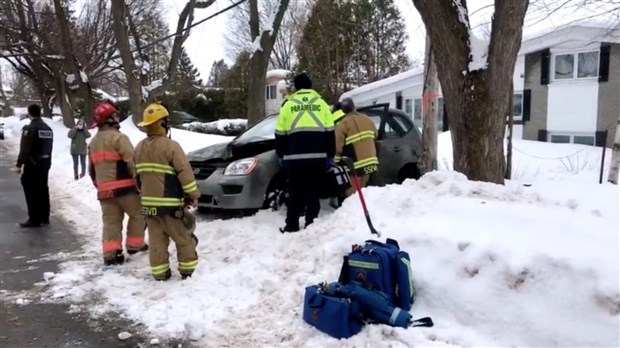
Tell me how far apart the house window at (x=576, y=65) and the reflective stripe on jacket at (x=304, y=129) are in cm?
1868

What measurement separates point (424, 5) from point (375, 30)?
106 ft

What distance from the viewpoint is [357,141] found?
23.6 ft

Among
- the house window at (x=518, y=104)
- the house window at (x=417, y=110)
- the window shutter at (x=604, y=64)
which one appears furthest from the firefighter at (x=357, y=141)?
the house window at (x=417, y=110)

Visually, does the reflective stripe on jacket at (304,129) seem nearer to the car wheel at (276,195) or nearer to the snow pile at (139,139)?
the car wheel at (276,195)

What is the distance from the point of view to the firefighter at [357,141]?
7.22 metres

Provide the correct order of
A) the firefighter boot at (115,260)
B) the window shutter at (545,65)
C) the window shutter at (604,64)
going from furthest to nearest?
the window shutter at (545,65)
the window shutter at (604,64)
the firefighter boot at (115,260)

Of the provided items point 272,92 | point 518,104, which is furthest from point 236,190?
point 272,92

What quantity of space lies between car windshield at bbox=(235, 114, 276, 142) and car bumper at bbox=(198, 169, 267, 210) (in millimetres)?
916

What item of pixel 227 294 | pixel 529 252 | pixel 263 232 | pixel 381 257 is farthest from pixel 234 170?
pixel 529 252

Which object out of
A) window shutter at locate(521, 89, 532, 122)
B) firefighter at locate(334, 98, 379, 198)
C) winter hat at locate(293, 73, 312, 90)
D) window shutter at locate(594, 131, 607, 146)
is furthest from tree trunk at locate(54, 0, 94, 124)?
window shutter at locate(594, 131, 607, 146)

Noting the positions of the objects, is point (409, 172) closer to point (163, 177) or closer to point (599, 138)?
point (163, 177)

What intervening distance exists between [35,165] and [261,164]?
3595mm

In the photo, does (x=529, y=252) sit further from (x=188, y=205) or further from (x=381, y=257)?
(x=188, y=205)

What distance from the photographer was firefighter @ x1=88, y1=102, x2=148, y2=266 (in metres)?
5.99
